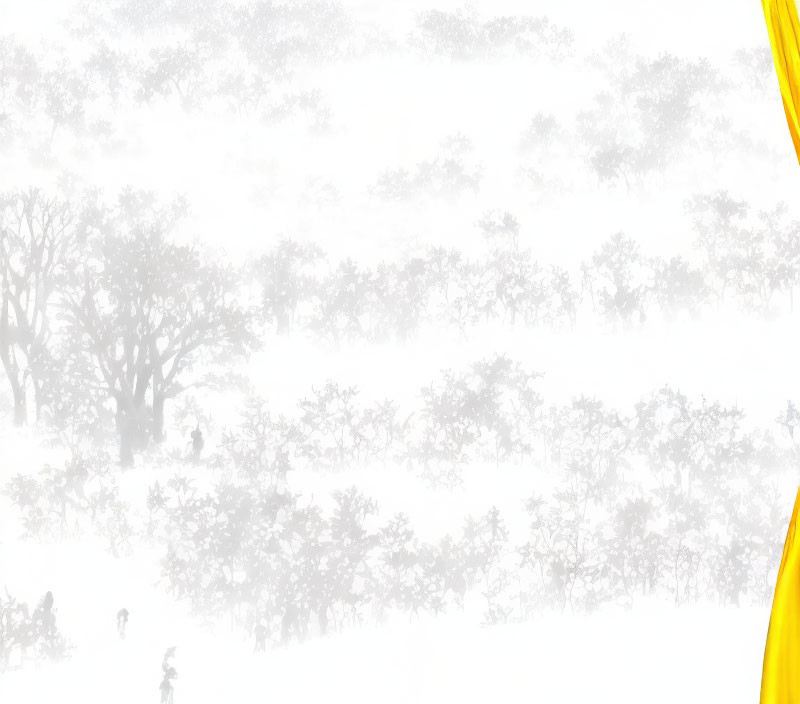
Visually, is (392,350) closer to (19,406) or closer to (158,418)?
(158,418)

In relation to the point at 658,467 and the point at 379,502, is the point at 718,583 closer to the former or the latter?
the point at 658,467

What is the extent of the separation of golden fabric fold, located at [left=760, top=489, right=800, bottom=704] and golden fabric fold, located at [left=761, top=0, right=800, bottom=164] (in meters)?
0.85

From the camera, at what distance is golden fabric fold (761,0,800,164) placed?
128 centimetres

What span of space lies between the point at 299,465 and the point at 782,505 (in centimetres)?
104

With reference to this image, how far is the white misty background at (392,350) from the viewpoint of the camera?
4.48 feet

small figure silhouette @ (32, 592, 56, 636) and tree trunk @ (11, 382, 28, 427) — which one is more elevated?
tree trunk @ (11, 382, 28, 427)

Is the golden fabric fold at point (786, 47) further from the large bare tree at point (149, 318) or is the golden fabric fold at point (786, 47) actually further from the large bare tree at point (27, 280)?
the large bare tree at point (27, 280)

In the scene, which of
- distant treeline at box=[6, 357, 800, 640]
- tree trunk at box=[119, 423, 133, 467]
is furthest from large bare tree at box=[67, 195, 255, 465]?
distant treeline at box=[6, 357, 800, 640]

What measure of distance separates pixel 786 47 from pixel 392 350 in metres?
0.98

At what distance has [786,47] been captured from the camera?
1.29 metres

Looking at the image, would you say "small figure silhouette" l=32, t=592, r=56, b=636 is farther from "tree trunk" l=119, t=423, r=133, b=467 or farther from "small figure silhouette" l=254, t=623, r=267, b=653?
"small figure silhouette" l=254, t=623, r=267, b=653

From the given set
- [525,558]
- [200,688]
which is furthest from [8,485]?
[525,558]

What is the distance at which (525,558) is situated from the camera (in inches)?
54.8

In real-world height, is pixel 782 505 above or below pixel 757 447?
below
